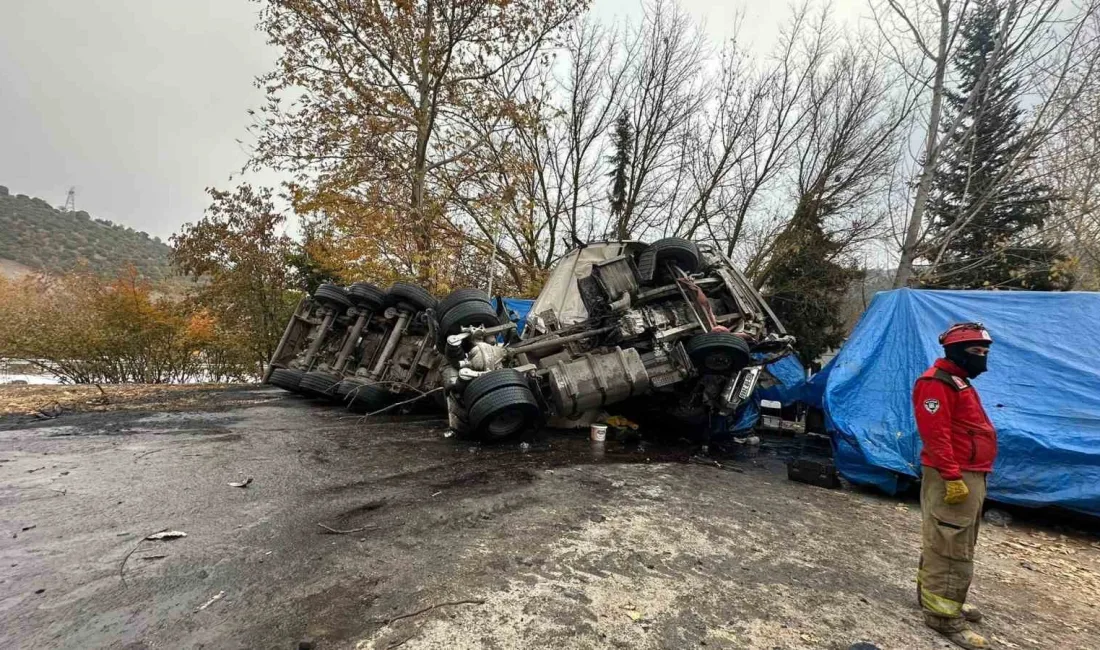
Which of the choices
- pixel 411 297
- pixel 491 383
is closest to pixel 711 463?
pixel 491 383

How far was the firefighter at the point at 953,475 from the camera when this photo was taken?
2.40m

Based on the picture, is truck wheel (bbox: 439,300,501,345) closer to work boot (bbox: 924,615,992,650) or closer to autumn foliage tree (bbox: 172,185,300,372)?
work boot (bbox: 924,615,992,650)

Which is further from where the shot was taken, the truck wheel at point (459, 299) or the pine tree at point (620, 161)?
the pine tree at point (620, 161)

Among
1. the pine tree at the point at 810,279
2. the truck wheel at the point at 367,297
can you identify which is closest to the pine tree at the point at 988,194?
the pine tree at the point at 810,279

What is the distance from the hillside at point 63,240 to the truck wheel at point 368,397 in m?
36.4

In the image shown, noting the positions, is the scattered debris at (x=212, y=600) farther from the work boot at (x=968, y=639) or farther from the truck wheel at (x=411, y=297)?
the truck wheel at (x=411, y=297)

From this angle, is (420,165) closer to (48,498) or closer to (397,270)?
(397,270)

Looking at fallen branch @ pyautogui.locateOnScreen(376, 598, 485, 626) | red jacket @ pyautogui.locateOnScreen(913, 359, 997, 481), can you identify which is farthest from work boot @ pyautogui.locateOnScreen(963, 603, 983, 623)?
fallen branch @ pyautogui.locateOnScreen(376, 598, 485, 626)

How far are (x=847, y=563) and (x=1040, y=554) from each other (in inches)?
66.7

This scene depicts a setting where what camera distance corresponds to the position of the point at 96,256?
42.1 metres

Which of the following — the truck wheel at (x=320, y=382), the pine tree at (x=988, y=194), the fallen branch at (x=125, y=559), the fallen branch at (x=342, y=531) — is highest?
the pine tree at (x=988, y=194)

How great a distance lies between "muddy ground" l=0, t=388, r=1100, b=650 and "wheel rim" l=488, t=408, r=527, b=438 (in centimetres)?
41

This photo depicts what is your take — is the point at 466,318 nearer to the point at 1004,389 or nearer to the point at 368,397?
the point at 368,397

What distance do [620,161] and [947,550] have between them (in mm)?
17285
